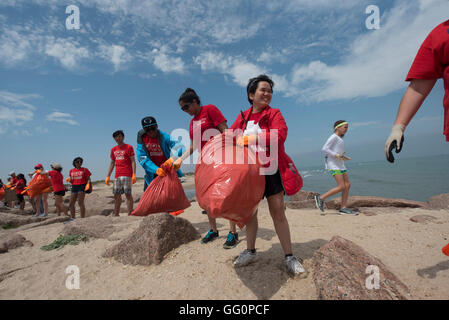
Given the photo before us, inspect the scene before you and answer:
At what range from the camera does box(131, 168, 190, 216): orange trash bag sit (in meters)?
2.71

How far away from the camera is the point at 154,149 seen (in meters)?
3.44

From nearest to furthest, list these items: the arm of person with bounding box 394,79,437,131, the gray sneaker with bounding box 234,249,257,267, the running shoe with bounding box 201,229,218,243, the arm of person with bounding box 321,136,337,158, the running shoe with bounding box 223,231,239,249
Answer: the arm of person with bounding box 394,79,437,131 < the gray sneaker with bounding box 234,249,257,267 < the running shoe with bounding box 223,231,239,249 < the running shoe with bounding box 201,229,218,243 < the arm of person with bounding box 321,136,337,158

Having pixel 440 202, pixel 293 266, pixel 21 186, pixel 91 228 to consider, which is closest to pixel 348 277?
pixel 293 266

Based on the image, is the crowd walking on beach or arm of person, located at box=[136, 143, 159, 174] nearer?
the crowd walking on beach

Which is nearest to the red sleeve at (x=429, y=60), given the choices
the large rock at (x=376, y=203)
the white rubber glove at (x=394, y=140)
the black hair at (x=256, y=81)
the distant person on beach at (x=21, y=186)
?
the white rubber glove at (x=394, y=140)

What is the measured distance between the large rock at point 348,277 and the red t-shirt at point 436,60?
1.02m

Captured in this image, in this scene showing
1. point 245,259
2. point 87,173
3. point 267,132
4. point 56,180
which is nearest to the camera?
point 267,132

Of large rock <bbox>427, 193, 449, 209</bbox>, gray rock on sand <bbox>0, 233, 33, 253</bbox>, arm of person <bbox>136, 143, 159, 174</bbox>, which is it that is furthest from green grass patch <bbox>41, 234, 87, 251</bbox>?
large rock <bbox>427, 193, 449, 209</bbox>

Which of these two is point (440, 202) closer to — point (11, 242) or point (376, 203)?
point (376, 203)

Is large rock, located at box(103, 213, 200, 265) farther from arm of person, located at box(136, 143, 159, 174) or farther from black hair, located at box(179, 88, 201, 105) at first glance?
black hair, located at box(179, 88, 201, 105)

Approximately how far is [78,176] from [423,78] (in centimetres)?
679

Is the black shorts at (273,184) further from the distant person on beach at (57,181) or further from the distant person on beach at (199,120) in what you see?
the distant person on beach at (57,181)

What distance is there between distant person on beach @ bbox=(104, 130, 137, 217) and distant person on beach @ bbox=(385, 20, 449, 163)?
467cm
